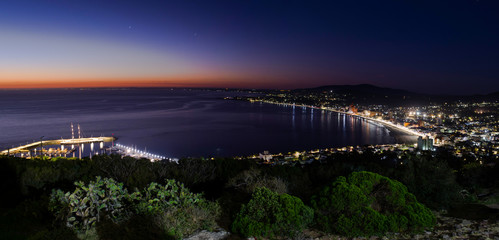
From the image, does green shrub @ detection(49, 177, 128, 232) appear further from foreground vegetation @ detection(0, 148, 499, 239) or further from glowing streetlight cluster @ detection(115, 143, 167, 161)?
glowing streetlight cluster @ detection(115, 143, 167, 161)

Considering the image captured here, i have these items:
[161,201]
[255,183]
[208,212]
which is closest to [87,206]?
[161,201]

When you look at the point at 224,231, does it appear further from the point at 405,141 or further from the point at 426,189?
the point at 405,141

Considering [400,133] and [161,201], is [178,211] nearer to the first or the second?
[161,201]

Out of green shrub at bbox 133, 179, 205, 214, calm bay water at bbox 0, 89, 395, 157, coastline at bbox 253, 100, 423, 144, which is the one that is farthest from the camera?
coastline at bbox 253, 100, 423, 144

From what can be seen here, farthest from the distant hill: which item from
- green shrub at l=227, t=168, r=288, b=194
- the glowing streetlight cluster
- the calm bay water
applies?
green shrub at l=227, t=168, r=288, b=194

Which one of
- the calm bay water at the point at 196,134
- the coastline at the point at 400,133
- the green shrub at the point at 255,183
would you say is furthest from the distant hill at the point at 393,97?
the green shrub at the point at 255,183

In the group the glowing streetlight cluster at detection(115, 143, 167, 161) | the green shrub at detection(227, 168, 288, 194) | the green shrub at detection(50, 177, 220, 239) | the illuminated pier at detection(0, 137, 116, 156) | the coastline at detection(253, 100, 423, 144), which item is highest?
the green shrub at detection(50, 177, 220, 239)

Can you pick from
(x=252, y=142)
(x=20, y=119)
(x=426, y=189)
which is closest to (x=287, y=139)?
(x=252, y=142)

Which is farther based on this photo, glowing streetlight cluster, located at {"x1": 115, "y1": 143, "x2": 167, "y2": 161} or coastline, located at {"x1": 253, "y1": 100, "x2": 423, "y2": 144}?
coastline, located at {"x1": 253, "y1": 100, "x2": 423, "y2": 144}
